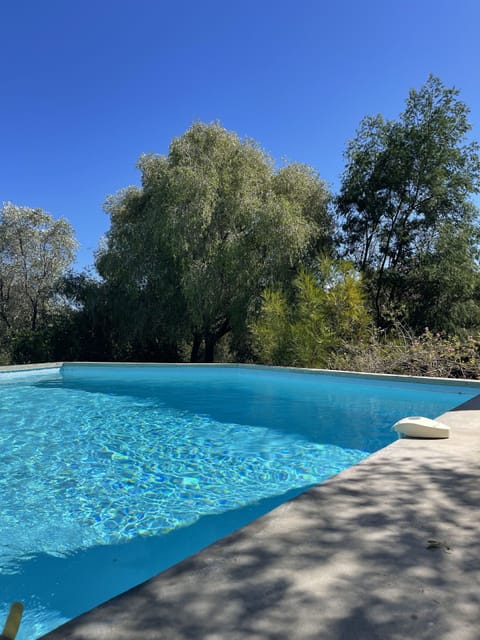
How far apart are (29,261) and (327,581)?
57.0 ft

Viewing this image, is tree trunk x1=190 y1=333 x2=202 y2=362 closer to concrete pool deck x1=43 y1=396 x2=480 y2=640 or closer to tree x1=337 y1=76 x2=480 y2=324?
tree x1=337 y1=76 x2=480 y2=324

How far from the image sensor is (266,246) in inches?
482

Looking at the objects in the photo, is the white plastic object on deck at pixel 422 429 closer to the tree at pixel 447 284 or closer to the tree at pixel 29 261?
the tree at pixel 447 284

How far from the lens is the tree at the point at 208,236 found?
11.8 m

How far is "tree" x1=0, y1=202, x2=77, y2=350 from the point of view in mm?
16406

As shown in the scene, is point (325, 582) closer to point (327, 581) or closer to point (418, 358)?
point (327, 581)

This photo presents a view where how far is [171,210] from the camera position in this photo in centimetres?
1177

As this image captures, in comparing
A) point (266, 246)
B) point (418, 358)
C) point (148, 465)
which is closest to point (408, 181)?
point (266, 246)

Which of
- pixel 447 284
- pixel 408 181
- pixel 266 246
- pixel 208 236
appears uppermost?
pixel 408 181

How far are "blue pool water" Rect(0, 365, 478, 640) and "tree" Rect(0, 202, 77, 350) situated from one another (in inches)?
345

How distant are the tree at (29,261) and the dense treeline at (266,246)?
211 cm

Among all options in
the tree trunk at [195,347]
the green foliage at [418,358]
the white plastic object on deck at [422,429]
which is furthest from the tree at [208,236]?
the white plastic object on deck at [422,429]

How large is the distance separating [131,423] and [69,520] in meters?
2.78

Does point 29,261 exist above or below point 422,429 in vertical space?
above
